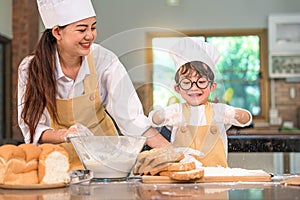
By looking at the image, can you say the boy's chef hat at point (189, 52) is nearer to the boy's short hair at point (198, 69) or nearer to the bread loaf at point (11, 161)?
the boy's short hair at point (198, 69)

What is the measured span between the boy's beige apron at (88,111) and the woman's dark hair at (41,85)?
29 mm

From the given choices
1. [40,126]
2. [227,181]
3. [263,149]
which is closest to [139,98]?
[40,126]

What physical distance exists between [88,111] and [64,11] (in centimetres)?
30

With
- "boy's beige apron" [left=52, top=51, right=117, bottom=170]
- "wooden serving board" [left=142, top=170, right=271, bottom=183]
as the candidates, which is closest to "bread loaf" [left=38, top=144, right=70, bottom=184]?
"wooden serving board" [left=142, top=170, right=271, bottom=183]

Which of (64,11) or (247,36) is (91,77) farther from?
(247,36)

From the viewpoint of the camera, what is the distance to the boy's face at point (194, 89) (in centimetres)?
150

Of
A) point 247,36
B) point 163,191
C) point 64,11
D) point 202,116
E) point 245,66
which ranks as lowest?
point 163,191

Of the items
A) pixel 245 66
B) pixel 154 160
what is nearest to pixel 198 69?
pixel 154 160

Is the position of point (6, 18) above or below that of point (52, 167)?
above

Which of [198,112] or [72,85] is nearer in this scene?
[198,112]

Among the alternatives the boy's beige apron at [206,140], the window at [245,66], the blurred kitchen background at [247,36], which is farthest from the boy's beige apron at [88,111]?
the window at [245,66]

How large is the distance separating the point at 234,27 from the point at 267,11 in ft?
1.48

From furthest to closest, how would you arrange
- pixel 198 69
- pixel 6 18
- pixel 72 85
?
1. pixel 6 18
2. pixel 72 85
3. pixel 198 69

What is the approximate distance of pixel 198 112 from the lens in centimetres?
153
